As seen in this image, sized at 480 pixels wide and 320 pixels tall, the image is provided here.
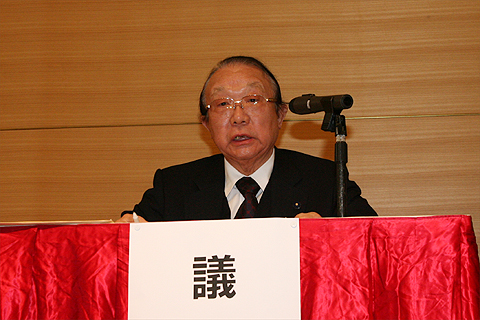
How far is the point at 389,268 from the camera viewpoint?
100 cm

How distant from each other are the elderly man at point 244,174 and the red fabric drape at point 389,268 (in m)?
0.81

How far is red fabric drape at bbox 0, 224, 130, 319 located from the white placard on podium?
0.19ft

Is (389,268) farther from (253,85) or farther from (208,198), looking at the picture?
(253,85)

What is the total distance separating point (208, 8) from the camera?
2689 mm

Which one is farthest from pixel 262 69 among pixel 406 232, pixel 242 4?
pixel 406 232

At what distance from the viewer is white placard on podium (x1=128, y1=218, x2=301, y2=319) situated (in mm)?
970

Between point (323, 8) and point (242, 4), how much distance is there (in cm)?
43

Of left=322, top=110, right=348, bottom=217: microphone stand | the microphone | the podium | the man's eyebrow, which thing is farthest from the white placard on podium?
the man's eyebrow

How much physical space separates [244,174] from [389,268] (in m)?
1.11

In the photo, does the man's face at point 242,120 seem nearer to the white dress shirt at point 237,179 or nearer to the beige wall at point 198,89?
the white dress shirt at point 237,179

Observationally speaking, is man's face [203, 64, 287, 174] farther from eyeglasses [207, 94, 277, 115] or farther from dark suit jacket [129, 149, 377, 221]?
dark suit jacket [129, 149, 377, 221]

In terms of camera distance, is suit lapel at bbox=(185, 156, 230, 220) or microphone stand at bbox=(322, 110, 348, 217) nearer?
microphone stand at bbox=(322, 110, 348, 217)

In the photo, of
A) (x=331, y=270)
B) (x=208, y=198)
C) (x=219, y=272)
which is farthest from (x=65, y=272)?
(x=208, y=198)

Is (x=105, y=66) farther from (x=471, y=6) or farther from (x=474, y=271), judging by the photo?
(x=474, y=271)
